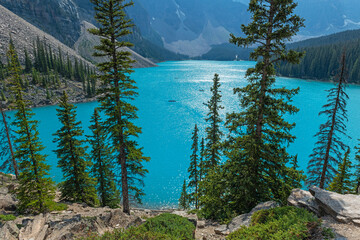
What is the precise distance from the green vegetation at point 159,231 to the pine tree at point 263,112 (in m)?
4.36

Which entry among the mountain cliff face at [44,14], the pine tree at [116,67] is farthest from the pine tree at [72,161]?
the mountain cliff face at [44,14]

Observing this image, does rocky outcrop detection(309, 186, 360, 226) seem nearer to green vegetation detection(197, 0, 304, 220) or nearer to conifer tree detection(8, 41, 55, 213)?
green vegetation detection(197, 0, 304, 220)

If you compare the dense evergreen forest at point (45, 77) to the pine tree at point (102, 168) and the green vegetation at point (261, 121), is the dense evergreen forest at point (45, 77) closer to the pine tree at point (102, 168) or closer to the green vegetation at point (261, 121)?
the pine tree at point (102, 168)

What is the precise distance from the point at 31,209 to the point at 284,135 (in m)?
20.9

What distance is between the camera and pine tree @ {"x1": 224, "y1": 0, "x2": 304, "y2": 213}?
1066 centimetres

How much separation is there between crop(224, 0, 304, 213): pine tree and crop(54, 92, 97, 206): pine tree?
15.3m

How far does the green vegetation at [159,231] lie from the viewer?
8253 millimetres

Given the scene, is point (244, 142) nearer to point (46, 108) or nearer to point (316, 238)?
point (316, 238)

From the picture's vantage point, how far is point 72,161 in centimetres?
2014

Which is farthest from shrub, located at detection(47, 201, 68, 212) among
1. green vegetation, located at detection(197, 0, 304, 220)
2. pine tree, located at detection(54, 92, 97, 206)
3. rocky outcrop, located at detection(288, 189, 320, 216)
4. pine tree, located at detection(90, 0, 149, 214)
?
rocky outcrop, located at detection(288, 189, 320, 216)

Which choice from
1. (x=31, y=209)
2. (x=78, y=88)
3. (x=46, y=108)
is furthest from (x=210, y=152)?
(x=78, y=88)

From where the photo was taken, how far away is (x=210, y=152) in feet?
85.1

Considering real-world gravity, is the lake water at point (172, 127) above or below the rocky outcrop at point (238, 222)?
below

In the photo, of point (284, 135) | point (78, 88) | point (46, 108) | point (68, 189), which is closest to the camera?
point (284, 135)
